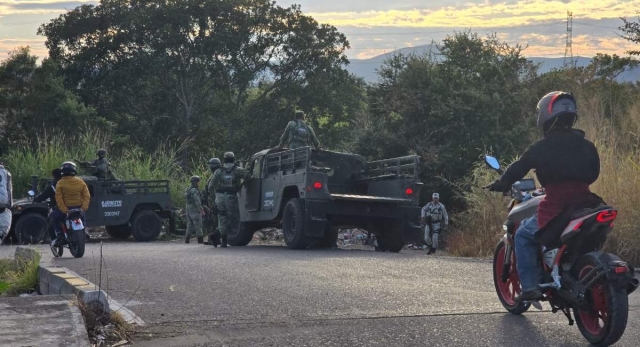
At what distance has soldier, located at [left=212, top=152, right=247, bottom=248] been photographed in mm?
18828

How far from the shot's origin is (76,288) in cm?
774

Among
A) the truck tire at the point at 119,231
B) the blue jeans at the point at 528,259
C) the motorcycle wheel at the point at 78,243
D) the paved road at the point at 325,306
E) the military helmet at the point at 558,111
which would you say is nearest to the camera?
the paved road at the point at 325,306

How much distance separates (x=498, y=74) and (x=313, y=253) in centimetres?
2067

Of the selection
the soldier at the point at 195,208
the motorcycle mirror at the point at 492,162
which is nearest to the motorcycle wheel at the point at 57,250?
the soldier at the point at 195,208

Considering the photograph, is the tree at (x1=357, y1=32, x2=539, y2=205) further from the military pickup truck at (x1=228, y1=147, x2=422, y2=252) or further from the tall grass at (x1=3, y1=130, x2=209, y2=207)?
the military pickup truck at (x1=228, y1=147, x2=422, y2=252)

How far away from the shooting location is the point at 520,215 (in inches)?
289

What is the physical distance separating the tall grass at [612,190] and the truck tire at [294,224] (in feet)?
11.0

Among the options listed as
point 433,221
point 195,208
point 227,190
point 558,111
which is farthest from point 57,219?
point 433,221

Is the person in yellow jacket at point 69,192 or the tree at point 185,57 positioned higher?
the tree at point 185,57

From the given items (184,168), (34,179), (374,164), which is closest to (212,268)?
(374,164)

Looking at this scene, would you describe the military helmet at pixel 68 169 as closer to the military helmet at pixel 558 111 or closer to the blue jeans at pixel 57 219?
the blue jeans at pixel 57 219

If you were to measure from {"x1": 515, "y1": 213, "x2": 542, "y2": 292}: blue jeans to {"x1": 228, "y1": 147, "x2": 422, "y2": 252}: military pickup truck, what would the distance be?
31.6ft

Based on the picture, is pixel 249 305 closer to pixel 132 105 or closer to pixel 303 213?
pixel 303 213

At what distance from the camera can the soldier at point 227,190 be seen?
18828 mm
